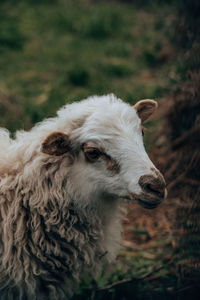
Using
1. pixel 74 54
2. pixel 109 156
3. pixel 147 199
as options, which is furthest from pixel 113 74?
pixel 147 199

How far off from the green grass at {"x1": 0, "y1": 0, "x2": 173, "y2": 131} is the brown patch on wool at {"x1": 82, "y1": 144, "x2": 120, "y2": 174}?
8.37ft

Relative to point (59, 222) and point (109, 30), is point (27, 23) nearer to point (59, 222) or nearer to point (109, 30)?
point (109, 30)

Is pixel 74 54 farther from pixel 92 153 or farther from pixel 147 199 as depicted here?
pixel 147 199

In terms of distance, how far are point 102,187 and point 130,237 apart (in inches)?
Result: 70.1

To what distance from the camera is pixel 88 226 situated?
275cm

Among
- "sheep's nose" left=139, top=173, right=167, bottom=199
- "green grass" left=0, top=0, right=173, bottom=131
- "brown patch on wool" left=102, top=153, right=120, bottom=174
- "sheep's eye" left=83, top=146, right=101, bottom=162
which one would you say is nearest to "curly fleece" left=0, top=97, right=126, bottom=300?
"sheep's eye" left=83, top=146, right=101, bottom=162

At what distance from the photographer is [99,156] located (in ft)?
8.12

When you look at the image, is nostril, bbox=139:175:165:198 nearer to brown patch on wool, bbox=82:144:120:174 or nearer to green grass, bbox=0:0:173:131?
brown patch on wool, bbox=82:144:120:174

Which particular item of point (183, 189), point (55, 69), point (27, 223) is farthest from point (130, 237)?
point (55, 69)

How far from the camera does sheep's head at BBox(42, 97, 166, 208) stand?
7.64 ft

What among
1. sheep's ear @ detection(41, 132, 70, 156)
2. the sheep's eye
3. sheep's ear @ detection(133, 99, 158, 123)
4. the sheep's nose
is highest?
sheep's ear @ detection(133, 99, 158, 123)

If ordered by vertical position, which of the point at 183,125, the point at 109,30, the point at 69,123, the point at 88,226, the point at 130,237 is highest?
the point at 109,30

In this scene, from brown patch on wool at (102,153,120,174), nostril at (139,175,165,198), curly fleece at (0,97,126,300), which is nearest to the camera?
nostril at (139,175,165,198)

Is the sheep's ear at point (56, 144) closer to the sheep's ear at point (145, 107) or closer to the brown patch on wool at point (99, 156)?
the brown patch on wool at point (99, 156)
